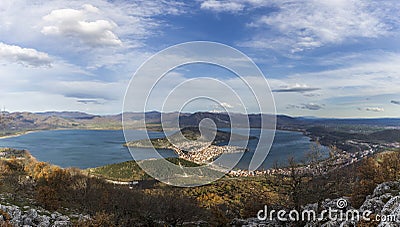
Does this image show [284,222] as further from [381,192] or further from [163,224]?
[163,224]

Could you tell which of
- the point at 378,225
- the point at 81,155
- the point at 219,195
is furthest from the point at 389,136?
the point at 378,225

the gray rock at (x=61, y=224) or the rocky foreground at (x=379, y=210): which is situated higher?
the rocky foreground at (x=379, y=210)

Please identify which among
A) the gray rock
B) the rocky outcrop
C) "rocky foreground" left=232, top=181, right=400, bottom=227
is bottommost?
the gray rock

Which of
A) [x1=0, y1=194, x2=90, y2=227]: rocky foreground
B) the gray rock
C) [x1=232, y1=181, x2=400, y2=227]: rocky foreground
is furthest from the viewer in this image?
the gray rock
